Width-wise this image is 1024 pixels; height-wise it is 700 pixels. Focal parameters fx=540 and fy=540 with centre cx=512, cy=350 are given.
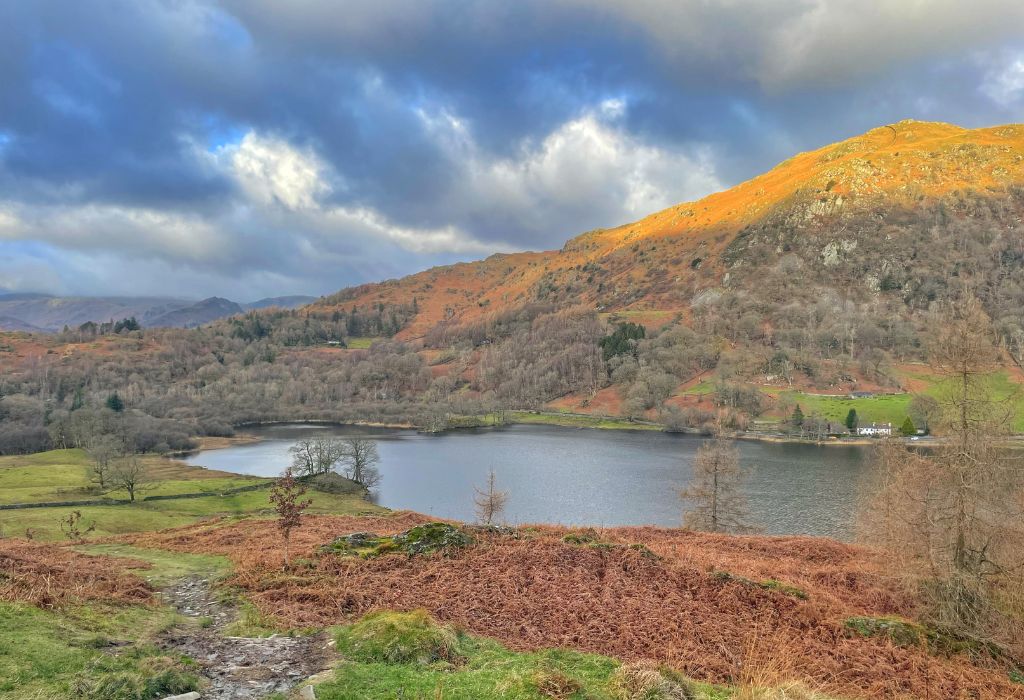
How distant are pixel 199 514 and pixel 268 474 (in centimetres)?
4290

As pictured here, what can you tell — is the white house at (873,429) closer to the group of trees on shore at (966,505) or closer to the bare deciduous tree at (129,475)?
the group of trees on shore at (966,505)

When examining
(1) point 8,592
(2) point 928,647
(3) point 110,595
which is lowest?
(2) point 928,647

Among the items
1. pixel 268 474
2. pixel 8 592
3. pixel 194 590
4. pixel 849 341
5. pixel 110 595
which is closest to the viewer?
pixel 8 592

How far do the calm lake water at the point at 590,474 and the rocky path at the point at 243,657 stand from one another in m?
49.4

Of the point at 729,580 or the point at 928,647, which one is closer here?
the point at 928,647

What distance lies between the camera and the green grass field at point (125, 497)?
4978 cm

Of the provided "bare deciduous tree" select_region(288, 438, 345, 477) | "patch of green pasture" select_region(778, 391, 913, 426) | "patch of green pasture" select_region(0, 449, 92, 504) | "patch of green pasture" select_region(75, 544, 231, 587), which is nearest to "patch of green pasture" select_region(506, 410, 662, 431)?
"patch of green pasture" select_region(778, 391, 913, 426)

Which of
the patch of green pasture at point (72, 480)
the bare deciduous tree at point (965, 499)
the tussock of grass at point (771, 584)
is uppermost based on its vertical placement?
the bare deciduous tree at point (965, 499)

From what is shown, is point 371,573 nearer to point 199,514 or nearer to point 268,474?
point 199,514

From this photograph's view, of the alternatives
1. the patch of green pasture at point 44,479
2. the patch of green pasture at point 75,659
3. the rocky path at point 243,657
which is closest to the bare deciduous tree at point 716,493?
the rocky path at point 243,657

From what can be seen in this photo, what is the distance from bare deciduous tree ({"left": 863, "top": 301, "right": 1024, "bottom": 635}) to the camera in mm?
14344

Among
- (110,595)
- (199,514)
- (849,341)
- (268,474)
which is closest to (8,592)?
(110,595)

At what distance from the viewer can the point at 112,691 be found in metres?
8.22

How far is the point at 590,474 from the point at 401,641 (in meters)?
84.9
